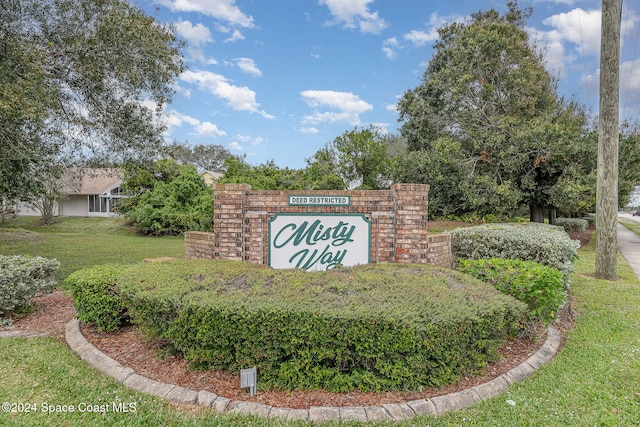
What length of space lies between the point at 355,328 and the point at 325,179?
1397 centimetres

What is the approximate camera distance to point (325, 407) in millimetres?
2652

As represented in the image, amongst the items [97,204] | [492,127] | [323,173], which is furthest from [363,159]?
[97,204]

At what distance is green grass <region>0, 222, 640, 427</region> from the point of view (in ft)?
8.44

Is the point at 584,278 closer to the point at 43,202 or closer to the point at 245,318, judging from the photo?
the point at 245,318

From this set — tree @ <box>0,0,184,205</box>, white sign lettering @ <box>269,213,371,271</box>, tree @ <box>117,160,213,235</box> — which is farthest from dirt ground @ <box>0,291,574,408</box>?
tree @ <box>117,160,213,235</box>

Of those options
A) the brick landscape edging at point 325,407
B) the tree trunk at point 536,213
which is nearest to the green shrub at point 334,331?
the brick landscape edging at point 325,407

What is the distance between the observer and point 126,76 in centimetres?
761

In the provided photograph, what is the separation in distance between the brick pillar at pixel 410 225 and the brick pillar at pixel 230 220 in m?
2.25

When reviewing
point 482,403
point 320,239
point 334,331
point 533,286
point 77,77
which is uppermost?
point 77,77

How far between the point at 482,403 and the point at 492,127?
14.8 metres

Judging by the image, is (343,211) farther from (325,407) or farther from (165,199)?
(165,199)

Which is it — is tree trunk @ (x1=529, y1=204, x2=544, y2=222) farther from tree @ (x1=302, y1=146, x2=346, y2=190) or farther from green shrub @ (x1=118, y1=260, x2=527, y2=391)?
green shrub @ (x1=118, y1=260, x2=527, y2=391)

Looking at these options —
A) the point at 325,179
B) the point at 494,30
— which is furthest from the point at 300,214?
the point at 494,30

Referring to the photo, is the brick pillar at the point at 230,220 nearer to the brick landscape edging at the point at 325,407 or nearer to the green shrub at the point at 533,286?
the brick landscape edging at the point at 325,407
